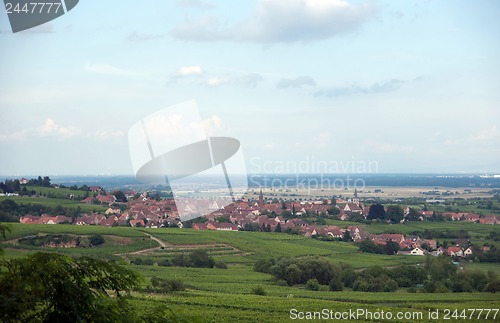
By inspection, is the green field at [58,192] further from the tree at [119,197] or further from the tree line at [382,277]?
the tree line at [382,277]

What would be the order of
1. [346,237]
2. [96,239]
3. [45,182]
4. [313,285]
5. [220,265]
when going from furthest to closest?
1. [45,182]
2. [346,237]
3. [96,239]
4. [220,265]
5. [313,285]

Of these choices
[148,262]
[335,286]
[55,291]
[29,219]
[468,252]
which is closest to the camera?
[55,291]

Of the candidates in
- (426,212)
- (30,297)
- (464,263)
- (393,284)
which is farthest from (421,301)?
(426,212)

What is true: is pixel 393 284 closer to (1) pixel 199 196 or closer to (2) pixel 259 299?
(2) pixel 259 299

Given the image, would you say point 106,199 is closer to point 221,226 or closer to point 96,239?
point 221,226

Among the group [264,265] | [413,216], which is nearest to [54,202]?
[264,265]
